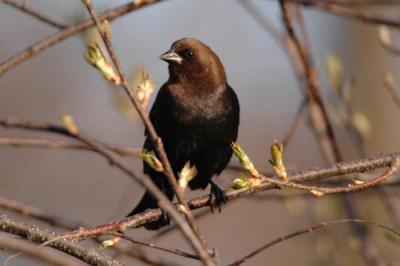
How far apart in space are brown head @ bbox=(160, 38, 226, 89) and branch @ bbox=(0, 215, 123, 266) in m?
1.93

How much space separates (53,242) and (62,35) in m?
1.13

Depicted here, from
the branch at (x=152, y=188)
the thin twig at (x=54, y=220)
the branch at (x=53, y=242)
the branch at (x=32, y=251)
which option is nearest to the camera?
the branch at (x=32, y=251)

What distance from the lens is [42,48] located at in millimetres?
3203

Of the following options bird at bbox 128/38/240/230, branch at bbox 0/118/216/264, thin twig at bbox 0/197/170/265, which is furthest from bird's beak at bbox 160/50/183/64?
branch at bbox 0/118/216/264

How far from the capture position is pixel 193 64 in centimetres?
429

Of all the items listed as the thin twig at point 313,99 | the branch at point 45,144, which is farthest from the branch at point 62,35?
the thin twig at point 313,99

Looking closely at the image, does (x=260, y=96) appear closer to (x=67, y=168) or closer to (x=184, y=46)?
(x=67, y=168)

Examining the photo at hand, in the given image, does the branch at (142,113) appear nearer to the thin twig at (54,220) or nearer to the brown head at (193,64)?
the thin twig at (54,220)

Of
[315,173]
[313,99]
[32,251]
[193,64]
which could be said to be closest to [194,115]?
[193,64]

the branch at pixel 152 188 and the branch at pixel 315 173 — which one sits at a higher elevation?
the branch at pixel 152 188

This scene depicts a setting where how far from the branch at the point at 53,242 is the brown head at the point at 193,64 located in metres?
1.93

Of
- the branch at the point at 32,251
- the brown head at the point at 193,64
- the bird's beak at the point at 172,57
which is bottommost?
the brown head at the point at 193,64

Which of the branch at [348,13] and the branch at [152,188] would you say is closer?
the branch at [152,188]

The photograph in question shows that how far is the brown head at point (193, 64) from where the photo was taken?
427 cm
